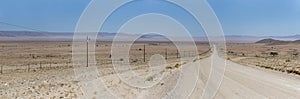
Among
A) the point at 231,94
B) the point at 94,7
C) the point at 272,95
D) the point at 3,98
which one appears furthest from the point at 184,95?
the point at 3,98

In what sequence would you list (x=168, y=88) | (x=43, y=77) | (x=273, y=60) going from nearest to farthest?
(x=168, y=88)
(x=43, y=77)
(x=273, y=60)

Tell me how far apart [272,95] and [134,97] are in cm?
556

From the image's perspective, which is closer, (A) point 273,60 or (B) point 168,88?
(B) point 168,88

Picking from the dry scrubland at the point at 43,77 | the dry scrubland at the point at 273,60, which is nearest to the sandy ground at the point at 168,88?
the dry scrubland at the point at 43,77

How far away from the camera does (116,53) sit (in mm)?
68312

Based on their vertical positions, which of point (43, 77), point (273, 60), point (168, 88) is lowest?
point (273, 60)

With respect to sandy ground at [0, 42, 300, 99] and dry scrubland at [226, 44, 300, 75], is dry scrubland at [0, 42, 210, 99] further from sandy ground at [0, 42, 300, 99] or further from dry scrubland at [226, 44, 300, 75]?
dry scrubland at [226, 44, 300, 75]

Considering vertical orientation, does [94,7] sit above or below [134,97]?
above

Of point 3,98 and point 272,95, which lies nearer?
point 272,95

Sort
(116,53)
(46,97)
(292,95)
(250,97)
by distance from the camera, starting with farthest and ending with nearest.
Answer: (116,53) < (46,97) < (292,95) < (250,97)

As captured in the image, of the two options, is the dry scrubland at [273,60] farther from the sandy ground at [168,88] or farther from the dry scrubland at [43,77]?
the dry scrubland at [43,77]

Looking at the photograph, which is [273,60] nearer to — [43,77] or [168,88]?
[43,77]

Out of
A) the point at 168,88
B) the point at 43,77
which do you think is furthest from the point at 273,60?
the point at 168,88

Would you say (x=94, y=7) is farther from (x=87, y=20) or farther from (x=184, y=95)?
(x=184, y=95)
